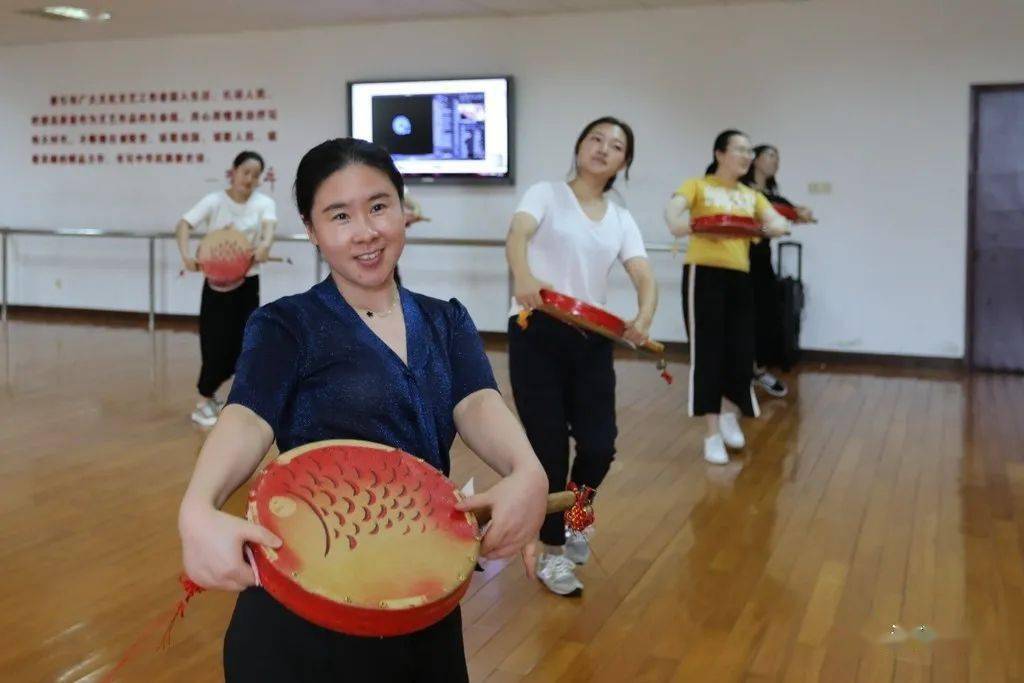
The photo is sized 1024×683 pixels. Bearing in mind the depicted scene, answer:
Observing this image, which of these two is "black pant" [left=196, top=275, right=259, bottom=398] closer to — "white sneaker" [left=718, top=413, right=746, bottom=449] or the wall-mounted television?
"white sneaker" [left=718, top=413, right=746, bottom=449]

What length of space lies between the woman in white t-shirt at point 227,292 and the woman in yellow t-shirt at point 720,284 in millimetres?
2284

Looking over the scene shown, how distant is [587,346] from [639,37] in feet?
18.8

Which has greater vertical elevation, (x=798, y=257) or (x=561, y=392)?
(x=798, y=257)

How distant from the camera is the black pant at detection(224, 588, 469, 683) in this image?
1350mm

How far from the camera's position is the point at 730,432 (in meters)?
5.33

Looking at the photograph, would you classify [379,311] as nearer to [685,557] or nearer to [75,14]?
[685,557]

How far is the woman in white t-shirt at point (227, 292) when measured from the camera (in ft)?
18.8

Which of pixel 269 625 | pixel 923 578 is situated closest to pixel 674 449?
pixel 923 578

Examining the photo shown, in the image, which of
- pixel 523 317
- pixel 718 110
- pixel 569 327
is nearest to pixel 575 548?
pixel 569 327

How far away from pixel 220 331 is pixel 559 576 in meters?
2.99

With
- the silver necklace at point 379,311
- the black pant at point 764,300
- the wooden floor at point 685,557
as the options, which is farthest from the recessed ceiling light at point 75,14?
the silver necklace at point 379,311

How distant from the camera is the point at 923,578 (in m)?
3.50

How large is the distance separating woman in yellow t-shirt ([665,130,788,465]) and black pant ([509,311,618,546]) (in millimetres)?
1639

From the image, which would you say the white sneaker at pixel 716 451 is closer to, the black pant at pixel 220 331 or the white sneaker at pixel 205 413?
the black pant at pixel 220 331
